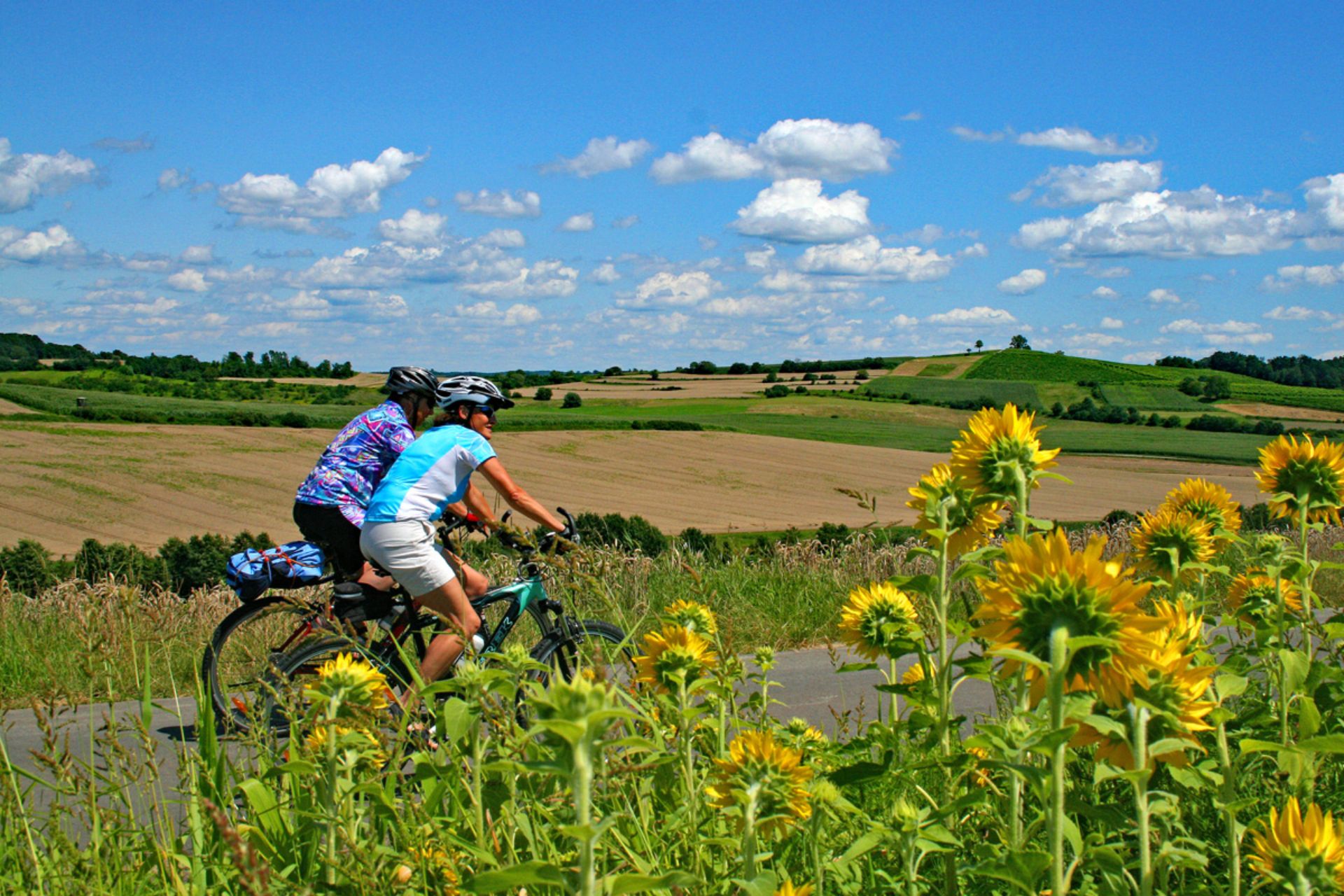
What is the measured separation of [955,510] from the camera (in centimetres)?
209

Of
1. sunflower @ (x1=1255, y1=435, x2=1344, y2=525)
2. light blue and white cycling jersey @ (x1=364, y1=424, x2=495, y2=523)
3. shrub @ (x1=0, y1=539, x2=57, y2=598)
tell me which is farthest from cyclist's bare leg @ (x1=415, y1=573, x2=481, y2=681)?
shrub @ (x1=0, y1=539, x2=57, y2=598)

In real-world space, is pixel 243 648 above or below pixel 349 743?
below

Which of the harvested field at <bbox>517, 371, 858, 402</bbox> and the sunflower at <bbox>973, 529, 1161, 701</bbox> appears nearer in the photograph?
the sunflower at <bbox>973, 529, 1161, 701</bbox>

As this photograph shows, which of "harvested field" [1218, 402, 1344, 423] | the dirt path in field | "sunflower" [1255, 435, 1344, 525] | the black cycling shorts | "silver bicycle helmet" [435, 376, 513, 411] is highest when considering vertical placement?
the dirt path in field

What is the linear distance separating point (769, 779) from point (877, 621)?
2.64 ft

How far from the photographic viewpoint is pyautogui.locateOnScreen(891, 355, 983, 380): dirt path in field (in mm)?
79500

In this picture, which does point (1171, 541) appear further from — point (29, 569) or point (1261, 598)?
point (29, 569)

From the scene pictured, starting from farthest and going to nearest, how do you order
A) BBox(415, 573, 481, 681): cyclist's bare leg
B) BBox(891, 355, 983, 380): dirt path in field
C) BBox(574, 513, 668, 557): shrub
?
BBox(891, 355, 983, 380): dirt path in field
BBox(574, 513, 668, 557): shrub
BBox(415, 573, 481, 681): cyclist's bare leg

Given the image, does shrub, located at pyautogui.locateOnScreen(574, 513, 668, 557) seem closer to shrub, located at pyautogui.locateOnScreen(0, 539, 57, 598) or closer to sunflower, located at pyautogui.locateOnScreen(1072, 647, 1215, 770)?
shrub, located at pyautogui.locateOnScreen(0, 539, 57, 598)

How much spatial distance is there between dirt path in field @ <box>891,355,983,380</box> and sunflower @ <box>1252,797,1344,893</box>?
78634mm

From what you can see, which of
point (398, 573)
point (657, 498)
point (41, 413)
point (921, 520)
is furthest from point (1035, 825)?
point (41, 413)

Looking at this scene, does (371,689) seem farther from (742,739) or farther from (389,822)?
(742,739)

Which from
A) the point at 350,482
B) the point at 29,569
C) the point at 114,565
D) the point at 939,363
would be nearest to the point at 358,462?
the point at 350,482

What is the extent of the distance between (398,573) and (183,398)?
60.4 meters
